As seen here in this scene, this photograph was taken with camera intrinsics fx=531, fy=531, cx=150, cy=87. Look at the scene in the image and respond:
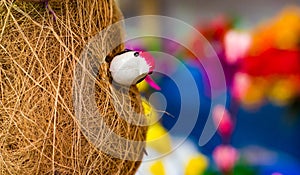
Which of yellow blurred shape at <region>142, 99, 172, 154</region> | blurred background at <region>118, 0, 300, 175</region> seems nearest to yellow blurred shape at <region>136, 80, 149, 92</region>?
yellow blurred shape at <region>142, 99, 172, 154</region>

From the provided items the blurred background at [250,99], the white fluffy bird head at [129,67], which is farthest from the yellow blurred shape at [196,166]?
the white fluffy bird head at [129,67]

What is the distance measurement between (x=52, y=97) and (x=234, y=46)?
1.51ft

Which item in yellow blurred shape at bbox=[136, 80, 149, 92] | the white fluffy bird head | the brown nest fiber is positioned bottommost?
the brown nest fiber

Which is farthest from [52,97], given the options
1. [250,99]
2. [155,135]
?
[250,99]

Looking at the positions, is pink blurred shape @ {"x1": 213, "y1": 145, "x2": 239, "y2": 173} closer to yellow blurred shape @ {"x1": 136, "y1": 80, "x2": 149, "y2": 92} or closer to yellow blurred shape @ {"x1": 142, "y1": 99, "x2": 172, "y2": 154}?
yellow blurred shape @ {"x1": 142, "y1": 99, "x2": 172, "y2": 154}

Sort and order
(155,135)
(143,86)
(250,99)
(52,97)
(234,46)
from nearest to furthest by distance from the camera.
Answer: (52,97)
(143,86)
(155,135)
(234,46)
(250,99)

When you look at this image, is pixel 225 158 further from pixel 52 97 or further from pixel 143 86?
pixel 52 97

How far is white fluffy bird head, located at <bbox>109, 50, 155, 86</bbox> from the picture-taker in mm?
502

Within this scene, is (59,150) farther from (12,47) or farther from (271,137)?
(271,137)

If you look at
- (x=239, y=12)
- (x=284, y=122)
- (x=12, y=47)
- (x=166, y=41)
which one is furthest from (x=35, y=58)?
(x=239, y=12)

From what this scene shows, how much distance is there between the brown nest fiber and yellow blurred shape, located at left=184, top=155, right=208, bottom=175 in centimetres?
42

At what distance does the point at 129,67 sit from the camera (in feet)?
1.65

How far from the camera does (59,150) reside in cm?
48

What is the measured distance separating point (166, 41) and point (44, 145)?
0.48 meters
